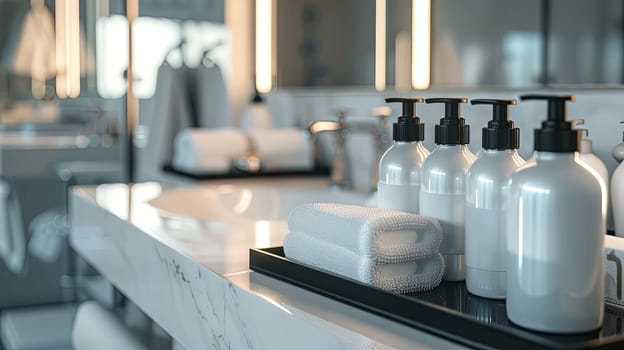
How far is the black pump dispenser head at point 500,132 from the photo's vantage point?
0.71 metres

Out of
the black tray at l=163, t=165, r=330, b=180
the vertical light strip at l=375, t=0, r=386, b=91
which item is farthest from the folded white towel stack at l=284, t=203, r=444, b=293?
the black tray at l=163, t=165, r=330, b=180

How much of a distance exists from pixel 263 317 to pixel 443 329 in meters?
0.21

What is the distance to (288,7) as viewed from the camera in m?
2.30

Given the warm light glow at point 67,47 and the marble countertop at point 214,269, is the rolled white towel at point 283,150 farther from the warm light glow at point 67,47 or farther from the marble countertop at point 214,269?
the warm light glow at point 67,47

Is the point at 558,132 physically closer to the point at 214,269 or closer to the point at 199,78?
the point at 214,269

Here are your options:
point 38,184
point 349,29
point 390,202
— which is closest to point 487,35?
point 349,29

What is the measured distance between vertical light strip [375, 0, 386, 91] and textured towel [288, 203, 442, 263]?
107 cm

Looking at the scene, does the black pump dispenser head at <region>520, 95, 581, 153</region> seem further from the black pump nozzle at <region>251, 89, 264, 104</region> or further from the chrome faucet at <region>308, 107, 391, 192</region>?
the black pump nozzle at <region>251, 89, 264, 104</region>

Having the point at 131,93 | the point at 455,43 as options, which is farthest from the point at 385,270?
the point at 131,93

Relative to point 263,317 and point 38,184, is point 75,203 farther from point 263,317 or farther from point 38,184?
point 38,184

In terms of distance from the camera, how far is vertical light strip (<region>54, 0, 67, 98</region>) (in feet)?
9.48

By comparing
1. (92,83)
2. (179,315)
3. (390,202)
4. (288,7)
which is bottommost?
(179,315)

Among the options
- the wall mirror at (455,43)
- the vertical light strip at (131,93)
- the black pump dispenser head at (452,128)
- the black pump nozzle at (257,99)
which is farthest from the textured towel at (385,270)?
the vertical light strip at (131,93)

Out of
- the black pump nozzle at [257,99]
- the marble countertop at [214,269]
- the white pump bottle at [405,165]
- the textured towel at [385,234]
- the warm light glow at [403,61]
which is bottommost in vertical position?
the marble countertop at [214,269]
